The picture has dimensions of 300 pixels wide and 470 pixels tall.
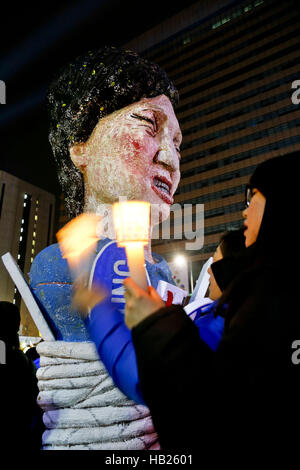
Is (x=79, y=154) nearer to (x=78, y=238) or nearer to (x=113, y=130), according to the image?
(x=113, y=130)

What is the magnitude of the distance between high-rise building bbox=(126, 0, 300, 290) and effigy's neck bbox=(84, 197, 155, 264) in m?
43.1

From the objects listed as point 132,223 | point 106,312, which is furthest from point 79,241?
point 132,223

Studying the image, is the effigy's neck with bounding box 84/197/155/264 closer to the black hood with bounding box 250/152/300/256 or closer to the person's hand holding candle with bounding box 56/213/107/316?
the person's hand holding candle with bounding box 56/213/107/316

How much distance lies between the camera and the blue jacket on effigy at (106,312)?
1.07 m

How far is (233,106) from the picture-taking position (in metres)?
47.8

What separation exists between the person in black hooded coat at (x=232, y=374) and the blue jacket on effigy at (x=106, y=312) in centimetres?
21

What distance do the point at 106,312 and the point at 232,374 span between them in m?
0.54

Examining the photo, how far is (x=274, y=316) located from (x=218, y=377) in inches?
8.6

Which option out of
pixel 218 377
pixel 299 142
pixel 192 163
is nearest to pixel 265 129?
pixel 299 142

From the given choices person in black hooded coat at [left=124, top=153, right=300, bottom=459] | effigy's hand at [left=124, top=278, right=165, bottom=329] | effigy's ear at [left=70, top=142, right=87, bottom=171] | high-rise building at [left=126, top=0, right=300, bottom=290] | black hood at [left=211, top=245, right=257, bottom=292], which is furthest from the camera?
high-rise building at [left=126, top=0, right=300, bottom=290]

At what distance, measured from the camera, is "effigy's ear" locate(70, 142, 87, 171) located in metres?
2.36

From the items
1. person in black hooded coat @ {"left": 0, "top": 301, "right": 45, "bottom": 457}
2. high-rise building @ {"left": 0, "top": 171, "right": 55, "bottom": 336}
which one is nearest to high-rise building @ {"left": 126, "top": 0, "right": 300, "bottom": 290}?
high-rise building @ {"left": 0, "top": 171, "right": 55, "bottom": 336}

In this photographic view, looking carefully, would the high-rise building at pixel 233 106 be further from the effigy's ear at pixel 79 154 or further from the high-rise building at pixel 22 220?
the effigy's ear at pixel 79 154

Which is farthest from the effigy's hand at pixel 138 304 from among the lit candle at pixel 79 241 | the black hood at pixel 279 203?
the lit candle at pixel 79 241
